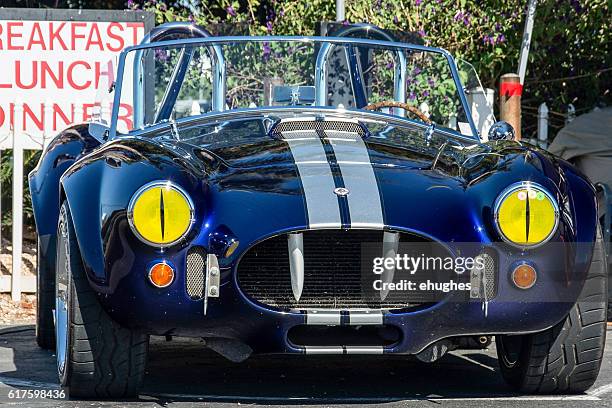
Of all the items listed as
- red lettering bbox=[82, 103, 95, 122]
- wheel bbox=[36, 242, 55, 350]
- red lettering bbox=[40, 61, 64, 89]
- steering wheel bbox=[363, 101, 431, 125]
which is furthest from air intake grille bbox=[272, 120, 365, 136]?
red lettering bbox=[40, 61, 64, 89]

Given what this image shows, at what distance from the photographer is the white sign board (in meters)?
8.95

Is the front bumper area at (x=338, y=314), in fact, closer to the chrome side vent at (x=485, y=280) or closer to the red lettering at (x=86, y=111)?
Answer: the chrome side vent at (x=485, y=280)

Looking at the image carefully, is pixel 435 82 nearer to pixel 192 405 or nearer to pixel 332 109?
pixel 332 109

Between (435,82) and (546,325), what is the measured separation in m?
2.18

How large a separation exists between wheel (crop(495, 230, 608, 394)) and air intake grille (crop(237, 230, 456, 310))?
0.54 m

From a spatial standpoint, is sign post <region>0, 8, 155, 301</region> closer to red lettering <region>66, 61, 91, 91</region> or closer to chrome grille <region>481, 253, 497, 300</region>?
red lettering <region>66, 61, 91, 91</region>

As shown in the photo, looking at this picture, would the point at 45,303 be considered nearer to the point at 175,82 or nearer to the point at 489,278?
the point at 175,82

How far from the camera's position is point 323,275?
13.7 ft

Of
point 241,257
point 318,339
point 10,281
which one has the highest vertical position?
point 241,257

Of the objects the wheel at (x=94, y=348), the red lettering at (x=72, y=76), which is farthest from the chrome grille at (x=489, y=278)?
the red lettering at (x=72, y=76)

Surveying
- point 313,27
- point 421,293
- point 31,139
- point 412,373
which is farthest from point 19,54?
point 421,293

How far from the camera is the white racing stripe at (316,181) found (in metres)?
4.11

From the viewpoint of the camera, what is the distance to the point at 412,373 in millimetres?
5156

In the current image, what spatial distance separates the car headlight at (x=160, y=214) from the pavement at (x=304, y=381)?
0.60 m
